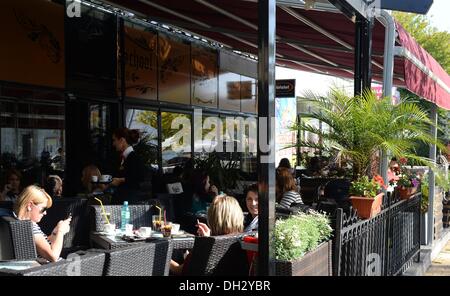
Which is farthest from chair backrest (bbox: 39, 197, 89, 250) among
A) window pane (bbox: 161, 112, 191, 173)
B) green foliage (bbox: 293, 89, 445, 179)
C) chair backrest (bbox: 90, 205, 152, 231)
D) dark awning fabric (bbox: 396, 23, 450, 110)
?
window pane (bbox: 161, 112, 191, 173)

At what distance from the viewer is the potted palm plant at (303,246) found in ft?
9.70

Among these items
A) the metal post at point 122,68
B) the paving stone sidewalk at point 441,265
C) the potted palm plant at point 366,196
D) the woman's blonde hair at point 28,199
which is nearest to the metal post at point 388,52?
→ the potted palm plant at point 366,196

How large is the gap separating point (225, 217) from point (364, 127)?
2023 mm

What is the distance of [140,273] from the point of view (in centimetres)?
303

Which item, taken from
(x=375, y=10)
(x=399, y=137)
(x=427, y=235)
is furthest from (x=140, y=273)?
(x=427, y=235)

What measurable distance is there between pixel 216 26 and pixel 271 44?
6.34 metres

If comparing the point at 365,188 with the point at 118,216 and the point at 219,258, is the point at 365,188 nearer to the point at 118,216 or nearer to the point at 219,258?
the point at 219,258

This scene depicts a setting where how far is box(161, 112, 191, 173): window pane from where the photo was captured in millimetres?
10953

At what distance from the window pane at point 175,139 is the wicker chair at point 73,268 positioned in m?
8.09

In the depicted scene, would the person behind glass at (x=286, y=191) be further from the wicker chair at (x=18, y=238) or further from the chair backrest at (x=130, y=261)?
the chair backrest at (x=130, y=261)

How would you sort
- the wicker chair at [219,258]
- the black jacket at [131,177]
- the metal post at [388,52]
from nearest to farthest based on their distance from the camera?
1. the wicker chair at [219,258]
2. the metal post at [388,52]
3. the black jacket at [131,177]

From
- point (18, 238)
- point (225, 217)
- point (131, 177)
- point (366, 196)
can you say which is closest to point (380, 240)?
point (366, 196)
